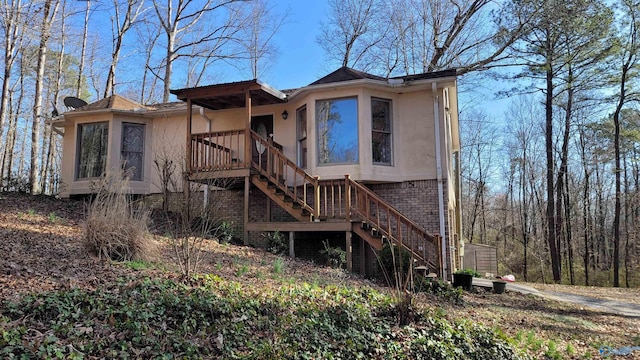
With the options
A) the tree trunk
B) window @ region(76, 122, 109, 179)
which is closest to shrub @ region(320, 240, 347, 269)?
window @ region(76, 122, 109, 179)

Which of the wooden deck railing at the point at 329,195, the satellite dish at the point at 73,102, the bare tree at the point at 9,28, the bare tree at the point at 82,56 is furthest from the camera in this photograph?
the bare tree at the point at 82,56

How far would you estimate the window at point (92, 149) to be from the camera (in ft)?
41.8

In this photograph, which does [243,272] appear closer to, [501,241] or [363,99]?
[363,99]

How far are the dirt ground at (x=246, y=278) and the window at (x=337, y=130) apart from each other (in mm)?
3047

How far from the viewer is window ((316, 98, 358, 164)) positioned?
10453mm

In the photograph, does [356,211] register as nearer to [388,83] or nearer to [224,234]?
[224,234]

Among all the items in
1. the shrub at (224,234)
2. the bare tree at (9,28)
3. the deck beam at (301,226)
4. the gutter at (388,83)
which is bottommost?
the shrub at (224,234)

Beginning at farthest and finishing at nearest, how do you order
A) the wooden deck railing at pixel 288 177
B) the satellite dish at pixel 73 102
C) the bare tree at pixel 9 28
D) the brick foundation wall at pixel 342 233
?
the satellite dish at pixel 73 102 < the bare tree at pixel 9 28 < the brick foundation wall at pixel 342 233 < the wooden deck railing at pixel 288 177

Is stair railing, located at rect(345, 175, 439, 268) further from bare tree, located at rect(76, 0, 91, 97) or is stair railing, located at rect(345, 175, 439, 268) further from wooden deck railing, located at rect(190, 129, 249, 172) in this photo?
bare tree, located at rect(76, 0, 91, 97)

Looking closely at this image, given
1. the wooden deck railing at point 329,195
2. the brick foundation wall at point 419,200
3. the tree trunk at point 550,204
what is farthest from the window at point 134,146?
the tree trunk at point 550,204

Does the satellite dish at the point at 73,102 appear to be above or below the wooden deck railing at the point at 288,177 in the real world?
above

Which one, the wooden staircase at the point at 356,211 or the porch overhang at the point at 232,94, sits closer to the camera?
the wooden staircase at the point at 356,211

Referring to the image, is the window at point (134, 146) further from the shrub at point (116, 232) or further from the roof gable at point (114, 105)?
the shrub at point (116, 232)

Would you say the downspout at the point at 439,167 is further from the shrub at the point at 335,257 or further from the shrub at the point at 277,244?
the shrub at the point at 277,244
